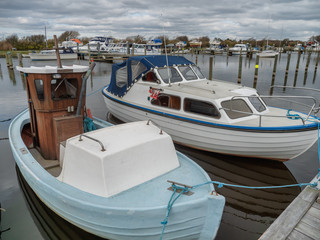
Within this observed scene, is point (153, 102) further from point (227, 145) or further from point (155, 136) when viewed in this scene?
point (155, 136)

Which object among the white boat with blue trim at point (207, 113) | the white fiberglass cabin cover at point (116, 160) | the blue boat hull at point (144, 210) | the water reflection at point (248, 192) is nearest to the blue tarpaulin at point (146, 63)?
the white boat with blue trim at point (207, 113)

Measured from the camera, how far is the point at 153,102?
9703 millimetres

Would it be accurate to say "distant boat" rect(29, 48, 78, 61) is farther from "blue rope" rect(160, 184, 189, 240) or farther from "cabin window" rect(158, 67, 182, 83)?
"blue rope" rect(160, 184, 189, 240)

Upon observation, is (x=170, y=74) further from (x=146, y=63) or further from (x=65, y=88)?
(x=65, y=88)

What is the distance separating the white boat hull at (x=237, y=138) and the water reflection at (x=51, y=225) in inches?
186

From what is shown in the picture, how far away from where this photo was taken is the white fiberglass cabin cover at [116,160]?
427 centimetres

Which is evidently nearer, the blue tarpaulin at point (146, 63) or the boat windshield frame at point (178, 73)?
the boat windshield frame at point (178, 73)

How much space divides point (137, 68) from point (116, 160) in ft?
22.7

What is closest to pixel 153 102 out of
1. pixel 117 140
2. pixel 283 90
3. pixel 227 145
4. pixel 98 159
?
pixel 227 145

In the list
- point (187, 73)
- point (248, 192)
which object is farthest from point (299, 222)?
point (187, 73)

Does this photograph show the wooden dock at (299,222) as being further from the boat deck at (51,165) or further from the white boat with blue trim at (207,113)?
the boat deck at (51,165)

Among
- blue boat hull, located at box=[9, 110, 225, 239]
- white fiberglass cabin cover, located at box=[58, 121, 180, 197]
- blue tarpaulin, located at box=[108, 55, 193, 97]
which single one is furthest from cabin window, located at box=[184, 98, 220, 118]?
blue boat hull, located at box=[9, 110, 225, 239]

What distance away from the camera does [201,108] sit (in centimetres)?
844

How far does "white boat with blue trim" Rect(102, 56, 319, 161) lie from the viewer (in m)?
7.43
